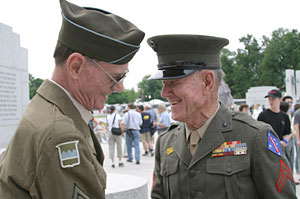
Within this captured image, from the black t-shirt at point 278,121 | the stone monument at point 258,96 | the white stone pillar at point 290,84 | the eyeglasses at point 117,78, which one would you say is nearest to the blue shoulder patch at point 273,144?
the eyeglasses at point 117,78

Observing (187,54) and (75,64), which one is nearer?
(75,64)

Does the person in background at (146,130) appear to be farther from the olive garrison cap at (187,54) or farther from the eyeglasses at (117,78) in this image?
the eyeglasses at (117,78)

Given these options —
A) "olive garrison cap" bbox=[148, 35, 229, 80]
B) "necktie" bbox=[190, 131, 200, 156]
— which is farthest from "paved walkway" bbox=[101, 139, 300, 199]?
"olive garrison cap" bbox=[148, 35, 229, 80]

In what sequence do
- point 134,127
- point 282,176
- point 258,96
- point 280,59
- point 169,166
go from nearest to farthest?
point 282,176 < point 169,166 < point 134,127 < point 258,96 < point 280,59

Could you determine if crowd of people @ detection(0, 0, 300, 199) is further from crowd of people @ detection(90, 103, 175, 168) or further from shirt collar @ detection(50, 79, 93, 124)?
crowd of people @ detection(90, 103, 175, 168)

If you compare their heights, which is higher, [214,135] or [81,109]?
[81,109]

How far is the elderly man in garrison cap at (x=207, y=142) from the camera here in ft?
6.00

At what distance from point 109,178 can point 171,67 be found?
2.80m

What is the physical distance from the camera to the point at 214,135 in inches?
81.5

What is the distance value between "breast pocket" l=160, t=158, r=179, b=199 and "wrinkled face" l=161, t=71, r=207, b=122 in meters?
0.33

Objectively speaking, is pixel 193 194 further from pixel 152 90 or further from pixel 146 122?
pixel 152 90

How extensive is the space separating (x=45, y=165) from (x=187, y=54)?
1.33 meters

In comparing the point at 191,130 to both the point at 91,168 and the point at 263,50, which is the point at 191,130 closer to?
the point at 91,168

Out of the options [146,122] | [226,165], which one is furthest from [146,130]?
[226,165]
